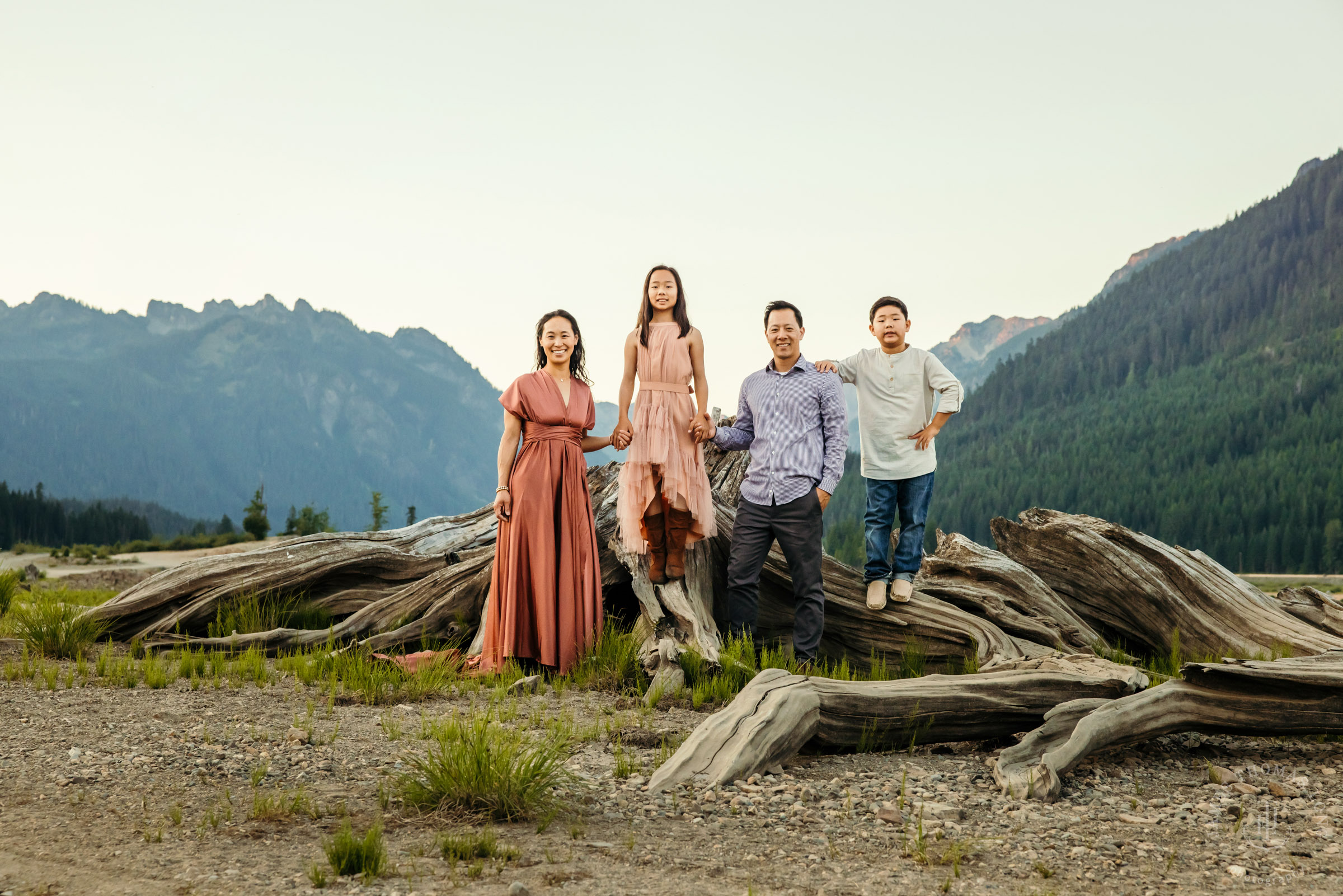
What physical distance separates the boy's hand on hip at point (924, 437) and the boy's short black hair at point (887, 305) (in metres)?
0.94

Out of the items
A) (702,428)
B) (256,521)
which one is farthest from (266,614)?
(256,521)

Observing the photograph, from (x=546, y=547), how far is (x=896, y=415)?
9.85ft

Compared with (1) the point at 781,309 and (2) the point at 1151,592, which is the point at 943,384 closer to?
(1) the point at 781,309

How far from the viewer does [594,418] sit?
313 inches

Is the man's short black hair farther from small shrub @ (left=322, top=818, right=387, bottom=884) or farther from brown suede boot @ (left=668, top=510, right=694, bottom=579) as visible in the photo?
small shrub @ (left=322, top=818, right=387, bottom=884)

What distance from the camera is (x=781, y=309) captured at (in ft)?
23.8

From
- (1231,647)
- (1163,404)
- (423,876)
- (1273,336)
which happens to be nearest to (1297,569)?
(1163,404)

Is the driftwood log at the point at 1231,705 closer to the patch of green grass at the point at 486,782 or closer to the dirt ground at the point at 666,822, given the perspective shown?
the dirt ground at the point at 666,822

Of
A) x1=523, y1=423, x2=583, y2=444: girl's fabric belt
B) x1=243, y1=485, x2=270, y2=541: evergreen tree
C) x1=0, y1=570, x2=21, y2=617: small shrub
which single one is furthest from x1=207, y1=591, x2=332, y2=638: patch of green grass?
x1=243, y1=485, x2=270, y2=541: evergreen tree

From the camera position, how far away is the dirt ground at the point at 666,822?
345cm

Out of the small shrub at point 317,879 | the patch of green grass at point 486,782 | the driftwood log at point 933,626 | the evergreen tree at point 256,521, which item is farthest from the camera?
the evergreen tree at point 256,521

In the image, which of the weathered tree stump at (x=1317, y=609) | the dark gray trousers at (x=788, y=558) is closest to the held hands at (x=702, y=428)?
the dark gray trousers at (x=788, y=558)

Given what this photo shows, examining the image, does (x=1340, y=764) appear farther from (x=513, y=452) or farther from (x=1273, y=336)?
(x=1273, y=336)

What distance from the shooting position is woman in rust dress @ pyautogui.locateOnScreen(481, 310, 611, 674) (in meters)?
7.69
